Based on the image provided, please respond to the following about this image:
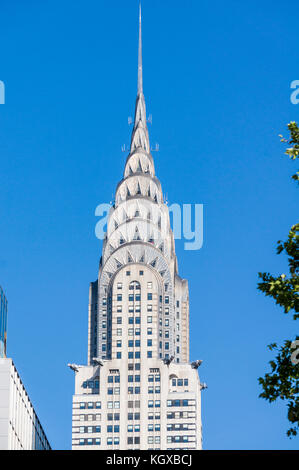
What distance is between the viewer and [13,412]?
8550 centimetres

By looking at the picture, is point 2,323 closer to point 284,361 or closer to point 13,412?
point 13,412

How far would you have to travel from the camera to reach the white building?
271 feet

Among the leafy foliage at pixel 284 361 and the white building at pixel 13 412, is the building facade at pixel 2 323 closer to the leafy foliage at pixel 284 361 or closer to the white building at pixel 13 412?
the white building at pixel 13 412

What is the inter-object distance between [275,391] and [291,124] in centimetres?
1087

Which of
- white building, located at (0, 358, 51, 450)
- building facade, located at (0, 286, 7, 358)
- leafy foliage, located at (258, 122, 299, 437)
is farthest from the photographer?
building facade, located at (0, 286, 7, 358)

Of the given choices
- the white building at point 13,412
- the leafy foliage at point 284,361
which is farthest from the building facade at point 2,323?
the leafy foliage at point 284,361

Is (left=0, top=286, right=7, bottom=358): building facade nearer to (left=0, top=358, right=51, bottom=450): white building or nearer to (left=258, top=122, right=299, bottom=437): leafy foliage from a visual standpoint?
(left=0, top=358, right=51, bottom=450): white building

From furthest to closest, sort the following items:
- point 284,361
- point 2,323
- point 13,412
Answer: point 2,323 → point 13,412 → point 284,361

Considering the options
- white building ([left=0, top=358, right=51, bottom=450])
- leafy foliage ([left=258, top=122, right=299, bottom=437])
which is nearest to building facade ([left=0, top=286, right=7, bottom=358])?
white building ([left=0, top=358, right=51, bottom=450])

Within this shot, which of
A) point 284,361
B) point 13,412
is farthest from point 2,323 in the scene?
point 284,361

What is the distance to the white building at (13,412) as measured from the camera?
8250cm
